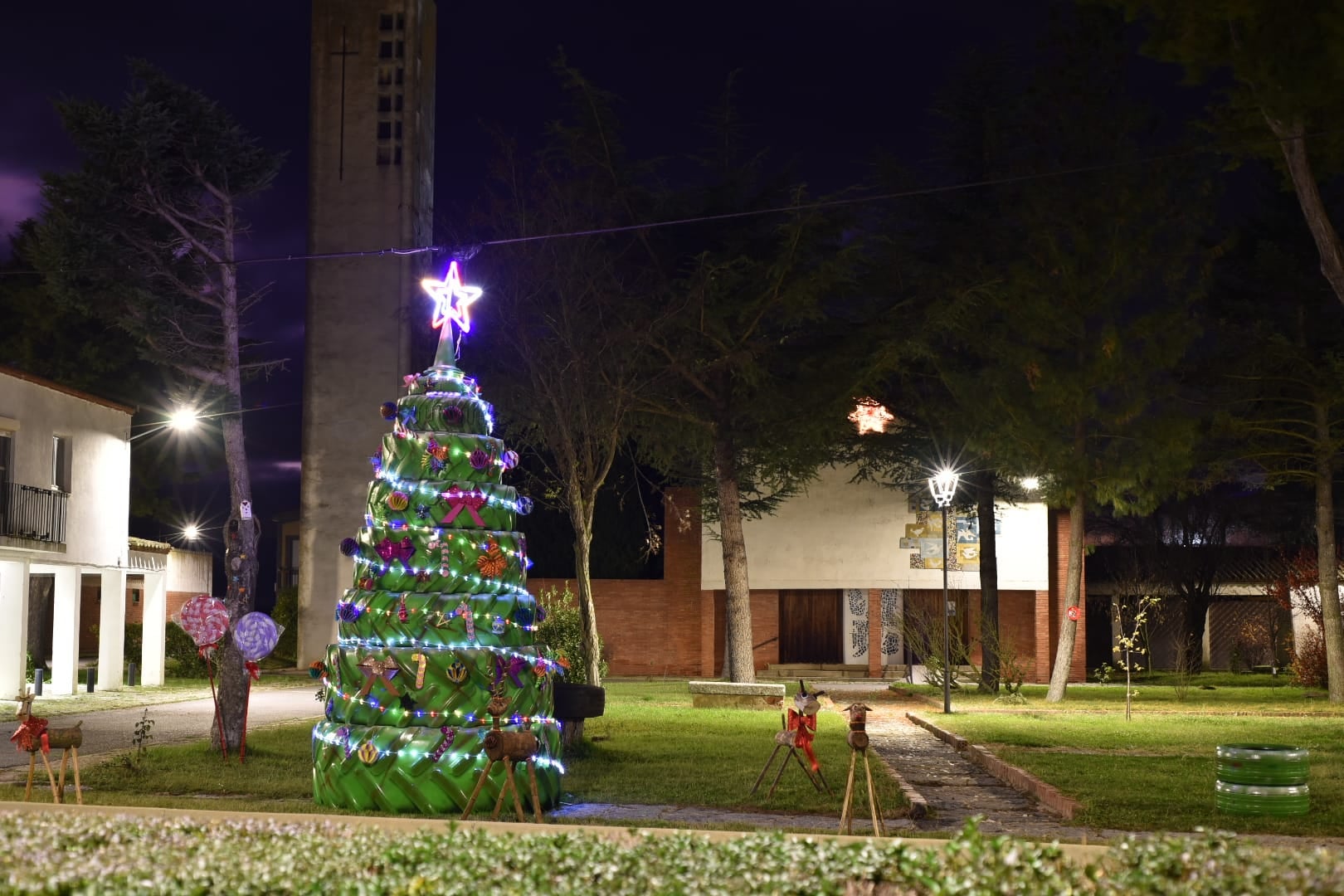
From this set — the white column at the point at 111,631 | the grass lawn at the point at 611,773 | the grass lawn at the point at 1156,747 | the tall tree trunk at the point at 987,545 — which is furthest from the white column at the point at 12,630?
the tall tree trunk at the point at 987,545

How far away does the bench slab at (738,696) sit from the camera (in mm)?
26188

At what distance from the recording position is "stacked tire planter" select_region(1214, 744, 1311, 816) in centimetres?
1151

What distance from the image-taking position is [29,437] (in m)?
27.8

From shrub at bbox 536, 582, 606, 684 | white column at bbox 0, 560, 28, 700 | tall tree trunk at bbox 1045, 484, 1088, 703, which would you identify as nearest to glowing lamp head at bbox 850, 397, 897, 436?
tall tree trunk at bbox 1045, 484, 1088, 703

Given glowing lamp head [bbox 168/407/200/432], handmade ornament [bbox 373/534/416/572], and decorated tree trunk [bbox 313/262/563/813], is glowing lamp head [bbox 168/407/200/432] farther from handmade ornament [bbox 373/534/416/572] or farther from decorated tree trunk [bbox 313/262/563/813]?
handmade ornament [bbox 373/534/416/572]

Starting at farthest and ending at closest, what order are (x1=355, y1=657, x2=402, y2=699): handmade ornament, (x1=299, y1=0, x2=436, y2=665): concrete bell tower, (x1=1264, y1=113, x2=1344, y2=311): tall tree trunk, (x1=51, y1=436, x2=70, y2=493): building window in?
(x1=299, y1=0, x2=436, y2=665): concrete bell tower, (x1=51, y1=436, x2=70, y2=493): building window, (x1=1264, y1=113, x2=1344, y2=311): tall tree trunk, (x1=355, y1=657, x2=402, y2=699): handmade ornament

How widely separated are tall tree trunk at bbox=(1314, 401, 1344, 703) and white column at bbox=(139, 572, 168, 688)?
25755 mm

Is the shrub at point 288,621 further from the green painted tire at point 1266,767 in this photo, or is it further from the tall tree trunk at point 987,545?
the green painted tire at point 1266,767

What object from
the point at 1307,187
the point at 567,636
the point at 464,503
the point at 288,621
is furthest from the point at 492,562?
the point at 288,621

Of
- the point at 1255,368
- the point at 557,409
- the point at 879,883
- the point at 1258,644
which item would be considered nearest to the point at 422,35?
the point at 557,409

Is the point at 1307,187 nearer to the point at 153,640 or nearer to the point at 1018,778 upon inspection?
the point at 1018,778

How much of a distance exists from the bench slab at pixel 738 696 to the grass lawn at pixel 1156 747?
9.83 ft

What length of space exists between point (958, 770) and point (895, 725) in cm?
684

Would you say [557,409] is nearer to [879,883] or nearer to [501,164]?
[501,164]
